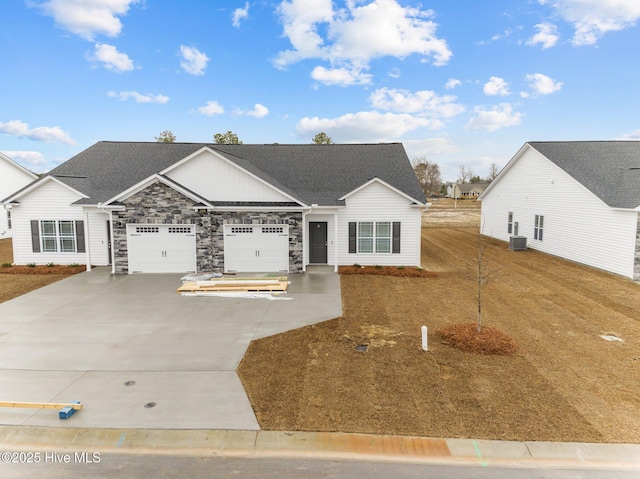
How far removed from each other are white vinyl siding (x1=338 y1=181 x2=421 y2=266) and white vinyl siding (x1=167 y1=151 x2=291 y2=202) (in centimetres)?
337

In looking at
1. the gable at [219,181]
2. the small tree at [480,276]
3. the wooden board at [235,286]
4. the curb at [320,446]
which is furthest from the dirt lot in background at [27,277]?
the small tree at [480,276]

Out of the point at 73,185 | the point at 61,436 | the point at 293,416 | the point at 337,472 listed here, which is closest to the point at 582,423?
the point at 337,472

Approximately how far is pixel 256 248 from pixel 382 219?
6204mm

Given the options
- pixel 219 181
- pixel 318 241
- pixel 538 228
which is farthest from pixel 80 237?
pixel 538 228

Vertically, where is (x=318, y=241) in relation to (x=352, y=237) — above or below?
below

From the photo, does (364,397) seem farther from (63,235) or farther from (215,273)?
(63,235)

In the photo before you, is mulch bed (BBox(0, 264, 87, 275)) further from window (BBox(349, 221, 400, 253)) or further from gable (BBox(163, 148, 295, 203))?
window (BBox(349, 221, 400, 253))

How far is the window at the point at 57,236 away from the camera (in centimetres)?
1923

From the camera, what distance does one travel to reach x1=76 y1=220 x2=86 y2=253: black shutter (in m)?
19.2

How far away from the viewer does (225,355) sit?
8.88m

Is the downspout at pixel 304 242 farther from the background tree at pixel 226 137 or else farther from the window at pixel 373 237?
the background tree at pixel 226 137

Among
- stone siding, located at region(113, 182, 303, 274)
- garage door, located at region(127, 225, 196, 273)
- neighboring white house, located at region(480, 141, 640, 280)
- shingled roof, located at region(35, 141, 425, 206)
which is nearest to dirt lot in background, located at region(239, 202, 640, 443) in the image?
neighboring white house, located at region(480, 141, 640, 280)

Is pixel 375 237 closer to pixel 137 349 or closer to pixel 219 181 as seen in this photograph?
pixel 219 181

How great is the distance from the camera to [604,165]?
21250mm
